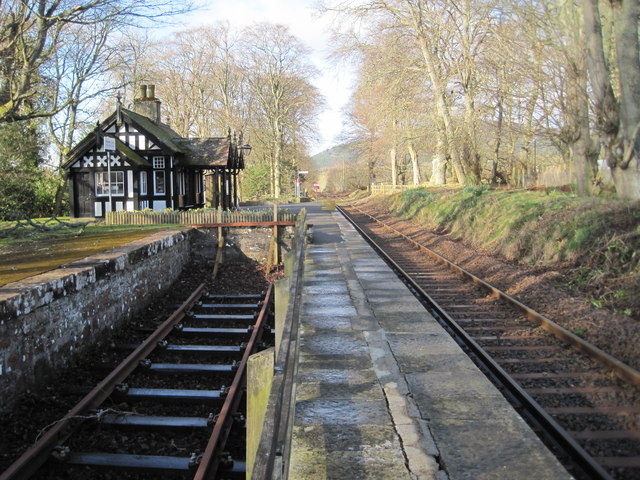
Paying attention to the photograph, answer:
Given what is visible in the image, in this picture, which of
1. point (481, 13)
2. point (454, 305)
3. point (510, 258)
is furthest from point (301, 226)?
point (481, 13)

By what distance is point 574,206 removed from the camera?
12547 millimetres

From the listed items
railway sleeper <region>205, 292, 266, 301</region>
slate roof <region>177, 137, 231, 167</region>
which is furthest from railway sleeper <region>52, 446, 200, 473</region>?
slate roof <region>177, 137, 231, 167</region>

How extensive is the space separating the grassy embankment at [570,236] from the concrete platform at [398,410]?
10.1ft

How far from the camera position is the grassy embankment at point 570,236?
9012 millimetres

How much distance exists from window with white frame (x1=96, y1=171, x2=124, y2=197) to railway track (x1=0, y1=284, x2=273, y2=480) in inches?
620

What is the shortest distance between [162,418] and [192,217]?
12.6m

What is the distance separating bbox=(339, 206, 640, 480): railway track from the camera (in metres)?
4.54

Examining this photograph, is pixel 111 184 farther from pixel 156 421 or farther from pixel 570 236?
pixel 156 421

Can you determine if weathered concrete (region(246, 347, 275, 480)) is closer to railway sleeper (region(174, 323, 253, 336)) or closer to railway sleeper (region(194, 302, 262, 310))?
railway sleeper (region(174, 323, 253, 336))

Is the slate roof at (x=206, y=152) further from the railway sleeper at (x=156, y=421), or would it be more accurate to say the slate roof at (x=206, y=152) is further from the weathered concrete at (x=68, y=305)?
the railway sleeper at (x=156, y=421)

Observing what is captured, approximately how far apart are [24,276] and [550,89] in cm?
1414

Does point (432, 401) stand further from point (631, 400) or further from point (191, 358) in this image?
point (191, 358)

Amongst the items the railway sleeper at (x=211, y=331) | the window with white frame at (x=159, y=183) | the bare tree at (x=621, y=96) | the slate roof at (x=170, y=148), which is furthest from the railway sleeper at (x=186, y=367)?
the window with white frame at (x=159, y=183)

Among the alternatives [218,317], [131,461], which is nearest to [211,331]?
[218,317]
